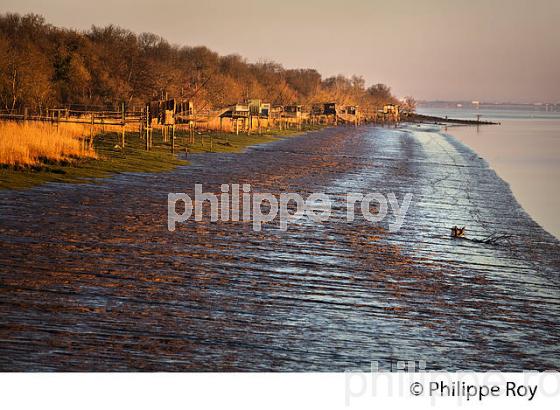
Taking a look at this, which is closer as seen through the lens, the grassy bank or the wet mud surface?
the wet mud surface

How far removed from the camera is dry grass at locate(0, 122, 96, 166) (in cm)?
2242

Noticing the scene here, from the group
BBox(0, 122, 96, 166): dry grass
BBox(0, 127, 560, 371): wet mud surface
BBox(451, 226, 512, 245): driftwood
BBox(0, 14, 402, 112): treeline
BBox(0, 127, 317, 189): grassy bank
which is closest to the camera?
BBox(0, 127, 560, 371): wet mud surface

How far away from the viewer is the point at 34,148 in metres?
24.0

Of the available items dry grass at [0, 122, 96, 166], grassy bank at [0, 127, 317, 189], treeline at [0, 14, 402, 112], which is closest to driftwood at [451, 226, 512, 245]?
grassy bank at [0, 127, 317, 189]

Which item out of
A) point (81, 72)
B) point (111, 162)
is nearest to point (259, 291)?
point (111, 162)

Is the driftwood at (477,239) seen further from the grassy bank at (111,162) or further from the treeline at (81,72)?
the treeline at (81,72)

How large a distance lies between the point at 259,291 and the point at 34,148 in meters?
15.3

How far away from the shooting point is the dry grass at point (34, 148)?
883 inches

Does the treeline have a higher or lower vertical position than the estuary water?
higher

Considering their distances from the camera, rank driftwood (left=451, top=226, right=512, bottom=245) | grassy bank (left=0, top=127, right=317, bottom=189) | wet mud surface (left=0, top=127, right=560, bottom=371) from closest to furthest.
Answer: wet mud surface (left=0, top=127, right=560, bottom=371) < driftwood (left=451, top=226, right=512, bottom=245) < grassy bank (left=0, top=127, right=317, bottom=189)

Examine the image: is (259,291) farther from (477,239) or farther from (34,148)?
(34,148)

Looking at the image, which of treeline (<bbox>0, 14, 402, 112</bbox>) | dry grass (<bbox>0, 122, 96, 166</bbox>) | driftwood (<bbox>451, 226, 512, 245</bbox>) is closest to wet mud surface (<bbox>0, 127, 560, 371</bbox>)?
driftwood (<bbox>451, 226, 512, 245</bbox>)

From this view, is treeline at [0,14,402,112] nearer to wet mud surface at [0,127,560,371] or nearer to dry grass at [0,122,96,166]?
dry grass at [0,122,96,166]

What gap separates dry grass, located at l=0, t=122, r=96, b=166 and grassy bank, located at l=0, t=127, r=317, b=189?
10.4 inches
